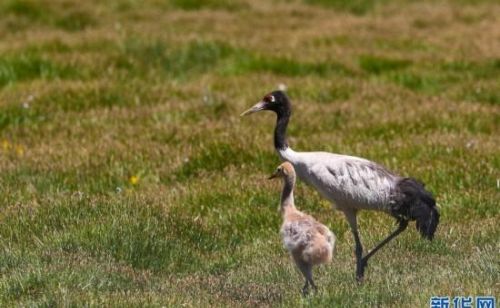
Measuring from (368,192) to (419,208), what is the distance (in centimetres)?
41

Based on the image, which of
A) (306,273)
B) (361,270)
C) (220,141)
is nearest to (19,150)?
(220,141)

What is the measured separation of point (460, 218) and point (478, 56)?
9254mm

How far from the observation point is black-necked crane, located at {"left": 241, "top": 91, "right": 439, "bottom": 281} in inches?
333

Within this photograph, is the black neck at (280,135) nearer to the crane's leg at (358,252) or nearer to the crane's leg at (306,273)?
the crane's leg at (358,252)

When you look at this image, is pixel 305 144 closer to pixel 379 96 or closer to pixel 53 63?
pixel 379 96

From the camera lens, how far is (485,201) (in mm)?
10500

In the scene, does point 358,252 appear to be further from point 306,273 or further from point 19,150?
point 19,150

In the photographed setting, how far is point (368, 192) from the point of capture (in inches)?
338

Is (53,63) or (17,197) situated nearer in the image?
(17,197)

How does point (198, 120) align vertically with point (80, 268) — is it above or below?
below

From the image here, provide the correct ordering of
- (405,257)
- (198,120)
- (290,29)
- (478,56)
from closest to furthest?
(405,257) < (198,120) < (478,56) < (290,29)

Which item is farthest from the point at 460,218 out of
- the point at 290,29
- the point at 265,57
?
the point at 290,29

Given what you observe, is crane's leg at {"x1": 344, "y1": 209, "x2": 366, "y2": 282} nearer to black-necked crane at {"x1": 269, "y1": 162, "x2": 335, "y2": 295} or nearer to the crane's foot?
the crane's foot

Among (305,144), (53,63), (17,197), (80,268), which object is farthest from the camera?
(53,63)
